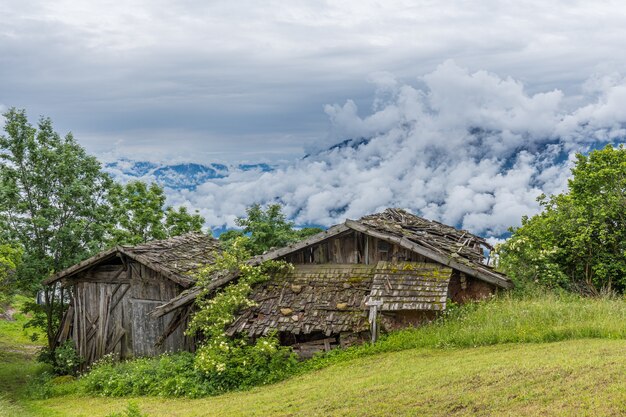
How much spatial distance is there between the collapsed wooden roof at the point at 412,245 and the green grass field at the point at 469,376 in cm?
129

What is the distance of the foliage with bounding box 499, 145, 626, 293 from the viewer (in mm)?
24031

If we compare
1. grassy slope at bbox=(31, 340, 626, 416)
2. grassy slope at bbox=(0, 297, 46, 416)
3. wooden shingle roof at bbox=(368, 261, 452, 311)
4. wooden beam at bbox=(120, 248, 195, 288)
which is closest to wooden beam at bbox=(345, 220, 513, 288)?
wooden shingle roof at bbox=(368, 261, 452, 311)

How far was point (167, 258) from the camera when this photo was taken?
25.0 meters

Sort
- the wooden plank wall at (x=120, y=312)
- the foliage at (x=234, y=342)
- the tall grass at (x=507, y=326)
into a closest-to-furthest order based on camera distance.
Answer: the tall grass at (x=507, y=326)
the foliage at (x=234, y=342)
the wooden plank wall at (x=120, y=312)

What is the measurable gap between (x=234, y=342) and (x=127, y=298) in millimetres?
7415

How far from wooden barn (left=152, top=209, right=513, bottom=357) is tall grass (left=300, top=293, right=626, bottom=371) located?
69cm

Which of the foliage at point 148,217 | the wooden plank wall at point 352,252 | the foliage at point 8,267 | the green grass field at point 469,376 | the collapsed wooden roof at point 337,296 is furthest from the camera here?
the foliage at point 148,217

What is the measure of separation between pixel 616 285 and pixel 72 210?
23.5m

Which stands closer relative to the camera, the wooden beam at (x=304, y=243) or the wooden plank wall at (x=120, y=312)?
the wooden beam at (x=304, y=243)

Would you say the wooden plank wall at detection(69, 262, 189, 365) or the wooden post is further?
the wooden plank wall at detection(69, 262, 189, 365)

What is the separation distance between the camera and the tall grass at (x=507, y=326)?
16047 mm

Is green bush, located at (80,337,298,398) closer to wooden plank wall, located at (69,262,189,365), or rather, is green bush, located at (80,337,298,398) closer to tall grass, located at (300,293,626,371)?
tall grass, located at (300,293,626,371)

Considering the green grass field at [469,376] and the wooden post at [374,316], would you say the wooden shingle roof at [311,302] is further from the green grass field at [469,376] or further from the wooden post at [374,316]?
the green grass field at [469,376]

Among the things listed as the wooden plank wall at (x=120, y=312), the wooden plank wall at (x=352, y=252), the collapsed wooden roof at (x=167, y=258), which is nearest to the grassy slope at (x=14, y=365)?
the wooden plank wall at (x=120, y=312)
